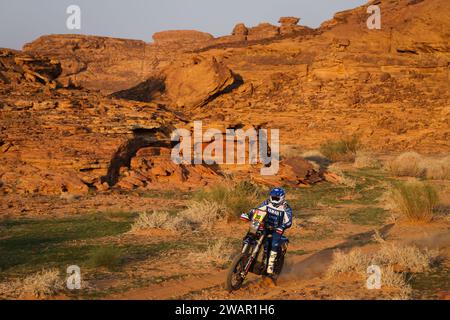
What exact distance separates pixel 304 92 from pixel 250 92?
4.00 m

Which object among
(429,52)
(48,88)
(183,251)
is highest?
(429,52)

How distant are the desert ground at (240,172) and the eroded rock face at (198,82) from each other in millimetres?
98

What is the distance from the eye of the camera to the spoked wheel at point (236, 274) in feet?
23.4

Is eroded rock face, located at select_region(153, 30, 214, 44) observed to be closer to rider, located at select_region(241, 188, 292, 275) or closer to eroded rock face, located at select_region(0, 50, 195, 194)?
eroded rock face, located at select_region(0, 50, 195, 194)

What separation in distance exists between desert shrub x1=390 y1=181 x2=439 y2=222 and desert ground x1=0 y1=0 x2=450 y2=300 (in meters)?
0.03

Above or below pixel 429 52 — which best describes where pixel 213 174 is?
below

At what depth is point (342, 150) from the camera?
28.8m

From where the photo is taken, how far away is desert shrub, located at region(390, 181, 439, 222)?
510 inches

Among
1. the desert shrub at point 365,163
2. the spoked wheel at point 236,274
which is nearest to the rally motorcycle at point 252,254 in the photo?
the spoked wheel at point 236,274

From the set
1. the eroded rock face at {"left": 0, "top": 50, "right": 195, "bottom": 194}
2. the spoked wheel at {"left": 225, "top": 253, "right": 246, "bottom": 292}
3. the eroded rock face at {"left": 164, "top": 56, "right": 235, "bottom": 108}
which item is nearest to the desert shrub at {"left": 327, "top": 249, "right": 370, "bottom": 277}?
the spoked wheel at {"left": 225, "top": 253, "right": 246, "bottom": 292}

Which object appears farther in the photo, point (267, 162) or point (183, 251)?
point (267, 162)

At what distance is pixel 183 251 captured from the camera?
10.0 meters
